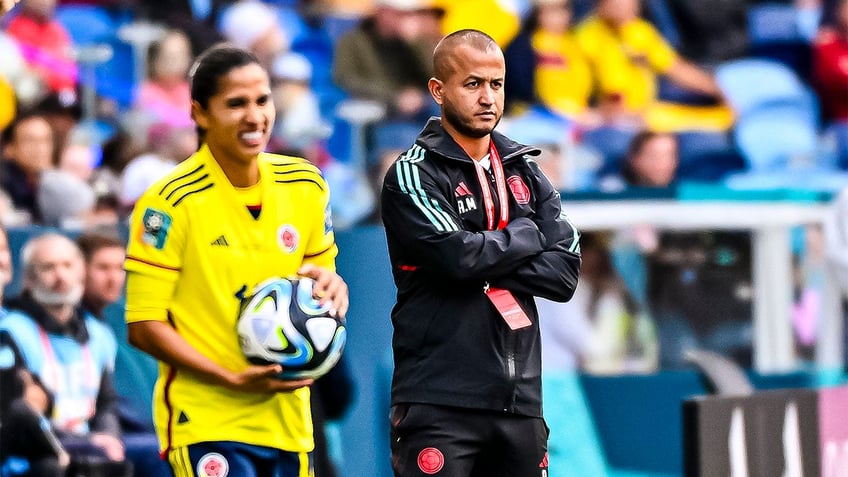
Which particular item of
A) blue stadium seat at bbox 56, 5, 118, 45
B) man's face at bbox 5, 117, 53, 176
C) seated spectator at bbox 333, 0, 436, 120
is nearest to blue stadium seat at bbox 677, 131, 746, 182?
seated spectator at bbox 333, 0, 436, 120

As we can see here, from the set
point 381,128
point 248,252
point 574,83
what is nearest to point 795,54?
point 574,83

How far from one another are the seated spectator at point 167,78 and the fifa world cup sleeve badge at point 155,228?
618 centimetres

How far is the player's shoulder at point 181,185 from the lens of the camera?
14.8 ft

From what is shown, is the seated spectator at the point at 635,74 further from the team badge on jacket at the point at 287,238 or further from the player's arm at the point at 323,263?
the team badge on jacket at the point at 287,238

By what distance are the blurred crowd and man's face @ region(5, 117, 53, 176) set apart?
12 mm

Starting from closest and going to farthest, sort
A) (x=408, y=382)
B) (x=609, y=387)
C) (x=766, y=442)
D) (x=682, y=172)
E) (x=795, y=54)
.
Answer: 1. (x=408, y=382)
2. (x=766, y=442)
3. (x=609, y=387)
4. (x=682, y=172)
5. (x=795, y=54)

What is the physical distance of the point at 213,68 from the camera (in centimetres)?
453

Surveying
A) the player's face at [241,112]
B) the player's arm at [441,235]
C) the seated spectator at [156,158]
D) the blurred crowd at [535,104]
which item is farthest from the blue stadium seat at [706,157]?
the player's face at [241,112]

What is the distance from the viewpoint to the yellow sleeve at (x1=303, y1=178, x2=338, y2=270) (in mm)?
4675

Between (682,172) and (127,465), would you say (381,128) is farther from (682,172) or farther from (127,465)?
(127,465)

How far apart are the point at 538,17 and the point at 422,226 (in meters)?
8.91

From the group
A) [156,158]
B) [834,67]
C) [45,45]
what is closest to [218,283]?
[156,158]

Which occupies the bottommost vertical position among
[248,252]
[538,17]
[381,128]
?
[248,252]

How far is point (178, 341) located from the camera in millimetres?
4430
